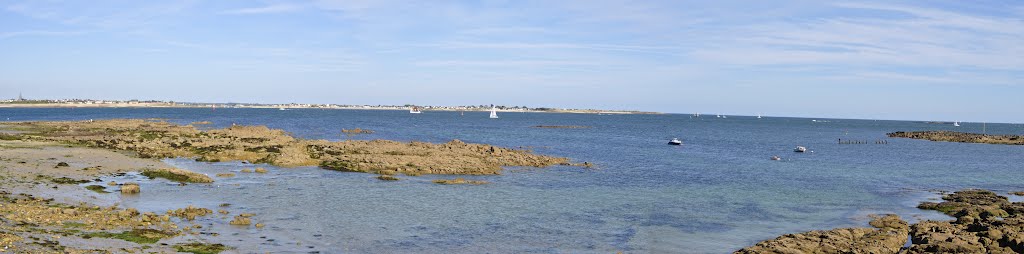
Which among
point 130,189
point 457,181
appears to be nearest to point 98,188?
point 130,189

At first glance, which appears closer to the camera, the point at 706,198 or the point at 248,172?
the point at 706,198

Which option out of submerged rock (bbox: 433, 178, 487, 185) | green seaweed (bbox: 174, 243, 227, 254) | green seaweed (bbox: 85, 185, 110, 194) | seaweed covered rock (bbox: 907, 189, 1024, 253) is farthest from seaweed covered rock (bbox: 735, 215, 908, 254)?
green seaweed (bbox: 85, 185, 110, 194)

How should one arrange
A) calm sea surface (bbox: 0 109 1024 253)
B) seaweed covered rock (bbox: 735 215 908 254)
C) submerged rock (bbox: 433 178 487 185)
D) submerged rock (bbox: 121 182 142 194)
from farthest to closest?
submerged rock (bbox: 433 178 487 185), submerged rock (bbox: 121 182 142 194), calm sea surface (bbox: 0 109 1024 253), seaweed covered rock (bbox: 735 215 908 254)

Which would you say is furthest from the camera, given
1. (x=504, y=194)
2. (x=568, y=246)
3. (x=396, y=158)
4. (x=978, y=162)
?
(x=978, y=162)

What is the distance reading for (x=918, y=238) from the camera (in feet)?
94.7

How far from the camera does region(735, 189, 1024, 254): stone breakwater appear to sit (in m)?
25.9

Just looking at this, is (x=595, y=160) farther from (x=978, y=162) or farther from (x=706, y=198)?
(x=978, y=162)

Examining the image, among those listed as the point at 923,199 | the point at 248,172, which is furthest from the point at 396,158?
the point at 923,199

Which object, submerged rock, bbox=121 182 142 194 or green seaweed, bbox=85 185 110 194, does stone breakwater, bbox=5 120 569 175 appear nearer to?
submerged rock, bbox=121 182 142 194

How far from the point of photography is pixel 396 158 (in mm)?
57688

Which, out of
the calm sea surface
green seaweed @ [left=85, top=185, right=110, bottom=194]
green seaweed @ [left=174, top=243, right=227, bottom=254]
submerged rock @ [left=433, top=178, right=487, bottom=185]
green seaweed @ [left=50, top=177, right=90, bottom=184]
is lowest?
the calm sea surface

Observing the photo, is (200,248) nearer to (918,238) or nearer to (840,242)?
Answer: (840,242)

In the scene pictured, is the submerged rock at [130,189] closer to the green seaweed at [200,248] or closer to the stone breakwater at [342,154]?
the green seaweed at [200,248]

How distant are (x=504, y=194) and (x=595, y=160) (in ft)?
102
